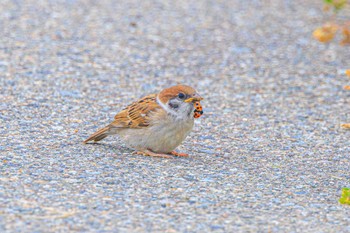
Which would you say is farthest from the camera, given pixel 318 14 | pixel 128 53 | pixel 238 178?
pixel 318 14

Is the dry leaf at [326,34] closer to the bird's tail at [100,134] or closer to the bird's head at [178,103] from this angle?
the bird's head at [178,103]

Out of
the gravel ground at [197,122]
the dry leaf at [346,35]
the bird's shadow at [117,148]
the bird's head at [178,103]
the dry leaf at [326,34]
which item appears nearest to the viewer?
the gravel ground at [197,122]

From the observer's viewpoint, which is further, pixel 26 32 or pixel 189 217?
pixel 26 32

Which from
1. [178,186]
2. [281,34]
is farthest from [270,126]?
[281,34]

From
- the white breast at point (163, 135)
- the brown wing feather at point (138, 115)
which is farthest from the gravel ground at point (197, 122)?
the brown wing feather at point (138, 115)

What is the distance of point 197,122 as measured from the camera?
799 centimetres

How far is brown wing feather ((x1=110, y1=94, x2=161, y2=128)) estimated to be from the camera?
647cm

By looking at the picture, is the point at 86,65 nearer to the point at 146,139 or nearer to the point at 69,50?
the point at 69,50

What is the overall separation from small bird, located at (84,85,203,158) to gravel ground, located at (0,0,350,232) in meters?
0.16

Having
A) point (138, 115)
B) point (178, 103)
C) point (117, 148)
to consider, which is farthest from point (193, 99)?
point (117, 148)

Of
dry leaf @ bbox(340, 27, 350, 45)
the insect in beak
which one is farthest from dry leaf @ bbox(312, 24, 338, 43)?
the insect in beak

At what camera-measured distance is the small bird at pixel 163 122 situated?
6.37 meters

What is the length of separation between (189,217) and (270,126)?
3130 millimetres

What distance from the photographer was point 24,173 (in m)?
A: 5.73
